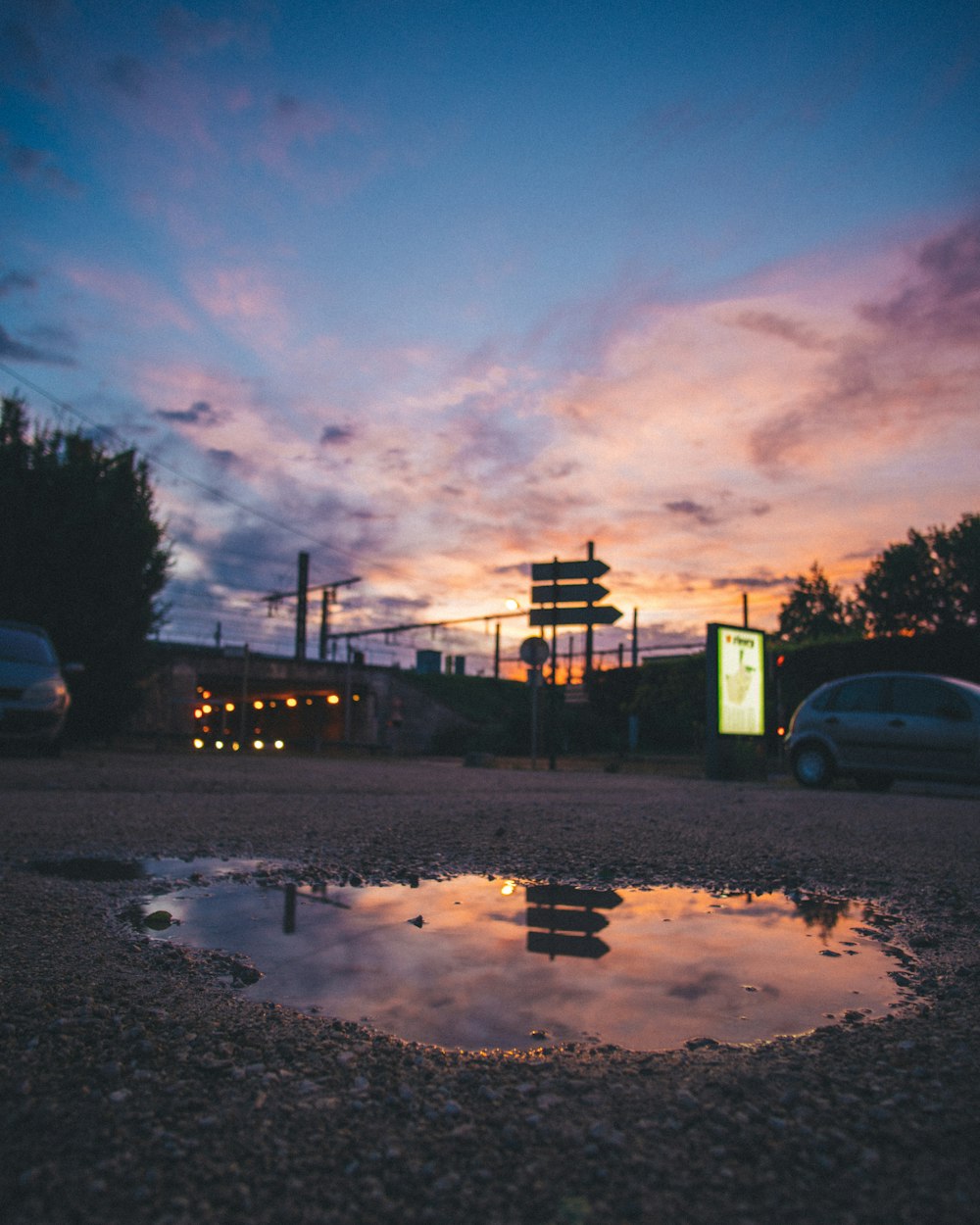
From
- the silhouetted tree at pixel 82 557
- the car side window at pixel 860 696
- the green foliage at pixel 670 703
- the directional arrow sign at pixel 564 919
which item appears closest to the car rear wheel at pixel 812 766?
the car side window at pixel 860 696

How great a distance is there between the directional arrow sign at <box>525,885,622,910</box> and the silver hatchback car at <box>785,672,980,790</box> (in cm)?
827

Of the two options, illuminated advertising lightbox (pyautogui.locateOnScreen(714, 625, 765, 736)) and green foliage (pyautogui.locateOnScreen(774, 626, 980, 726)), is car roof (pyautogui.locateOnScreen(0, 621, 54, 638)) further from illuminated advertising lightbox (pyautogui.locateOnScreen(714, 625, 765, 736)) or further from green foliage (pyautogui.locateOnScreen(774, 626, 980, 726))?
green foliage (pyautogui.locateOnScreen(774, 626, 980, 726))

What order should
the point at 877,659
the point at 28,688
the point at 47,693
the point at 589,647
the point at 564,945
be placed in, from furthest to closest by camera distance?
the point at 589,647 < the point at 877,659 < the point at 47,693 < the point at 28,688 < the point at 564,945

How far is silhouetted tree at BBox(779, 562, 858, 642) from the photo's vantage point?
56375 mm

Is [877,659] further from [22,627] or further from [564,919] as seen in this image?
[564,919]

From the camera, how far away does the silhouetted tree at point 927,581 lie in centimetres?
4706

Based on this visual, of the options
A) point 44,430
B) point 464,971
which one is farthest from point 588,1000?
point 44,430

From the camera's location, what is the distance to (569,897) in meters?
3.98

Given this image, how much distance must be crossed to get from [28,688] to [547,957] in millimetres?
10833

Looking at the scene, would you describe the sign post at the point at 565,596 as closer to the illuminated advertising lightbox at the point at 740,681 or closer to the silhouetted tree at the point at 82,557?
the illuminated advertising lightbox at the point at 740,681

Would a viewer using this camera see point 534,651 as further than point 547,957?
Yes

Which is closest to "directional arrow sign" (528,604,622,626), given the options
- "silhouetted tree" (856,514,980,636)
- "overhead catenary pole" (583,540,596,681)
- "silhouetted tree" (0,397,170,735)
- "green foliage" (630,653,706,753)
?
"silhouetted tree" (0,397,170,735)

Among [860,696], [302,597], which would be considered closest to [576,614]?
[860,696]

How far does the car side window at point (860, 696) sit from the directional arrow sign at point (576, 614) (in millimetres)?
5871
